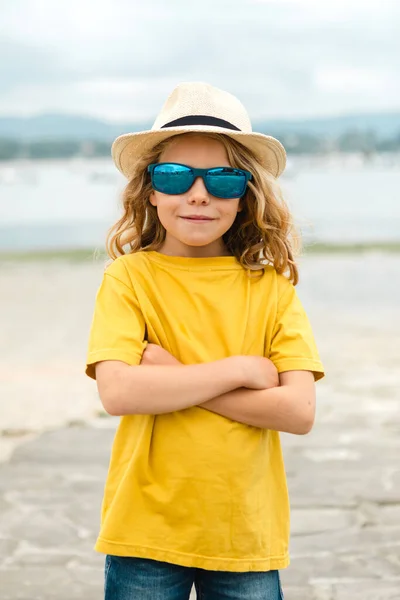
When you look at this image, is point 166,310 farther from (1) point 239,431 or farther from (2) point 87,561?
(2) point 87,561

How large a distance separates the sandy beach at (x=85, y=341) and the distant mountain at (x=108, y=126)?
12632 mm

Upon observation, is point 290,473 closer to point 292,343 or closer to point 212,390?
point 292,343

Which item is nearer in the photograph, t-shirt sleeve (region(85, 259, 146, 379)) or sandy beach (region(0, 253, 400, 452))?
t-shirt sleeve (region(85, 259, 146, 379))

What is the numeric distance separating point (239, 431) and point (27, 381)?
486 cm

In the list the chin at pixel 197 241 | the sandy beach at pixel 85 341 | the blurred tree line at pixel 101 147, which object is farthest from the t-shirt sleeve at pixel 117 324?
the blurred tree line at pixel 101 147

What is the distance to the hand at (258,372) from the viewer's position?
2.08m

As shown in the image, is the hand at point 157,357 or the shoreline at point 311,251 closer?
the hand at point 157,357

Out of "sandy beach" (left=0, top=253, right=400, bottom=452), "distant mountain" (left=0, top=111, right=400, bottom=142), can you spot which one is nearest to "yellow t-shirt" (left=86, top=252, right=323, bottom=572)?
"sandy beach" (left=0, top=253, right=400, bottom=452)

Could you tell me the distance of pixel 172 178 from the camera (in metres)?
2.14

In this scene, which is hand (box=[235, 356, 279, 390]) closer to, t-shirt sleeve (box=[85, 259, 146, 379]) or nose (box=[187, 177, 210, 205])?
t-shirt sleeve (box=[85, 259, 146, 379])

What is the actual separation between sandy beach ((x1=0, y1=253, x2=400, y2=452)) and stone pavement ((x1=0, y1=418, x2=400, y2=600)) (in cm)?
31

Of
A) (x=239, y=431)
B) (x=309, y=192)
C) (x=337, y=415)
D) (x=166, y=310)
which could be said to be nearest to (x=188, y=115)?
(x=166, y=310)

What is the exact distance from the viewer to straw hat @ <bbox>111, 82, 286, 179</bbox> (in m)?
2.17

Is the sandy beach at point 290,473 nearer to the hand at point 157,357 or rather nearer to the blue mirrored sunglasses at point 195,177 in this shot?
the hand at point 157,357
